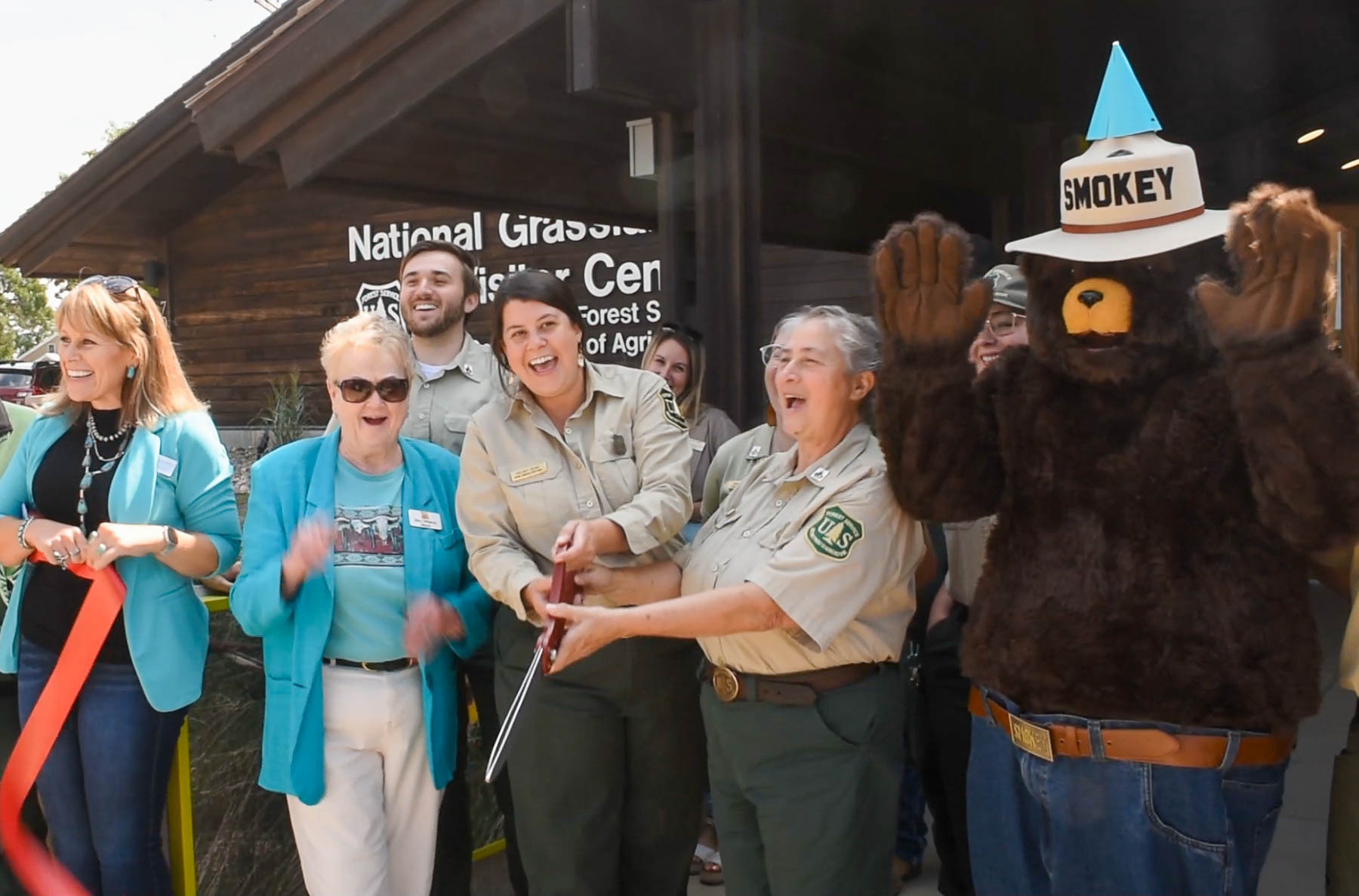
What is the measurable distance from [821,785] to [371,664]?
1043mm

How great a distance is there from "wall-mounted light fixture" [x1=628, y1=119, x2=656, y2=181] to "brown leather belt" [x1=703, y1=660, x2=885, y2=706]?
254 cm

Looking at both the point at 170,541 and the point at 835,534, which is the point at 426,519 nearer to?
the point at 170,541

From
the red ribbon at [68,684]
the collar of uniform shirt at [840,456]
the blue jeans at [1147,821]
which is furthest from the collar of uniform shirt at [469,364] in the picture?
the blue jeans at [1147,821]

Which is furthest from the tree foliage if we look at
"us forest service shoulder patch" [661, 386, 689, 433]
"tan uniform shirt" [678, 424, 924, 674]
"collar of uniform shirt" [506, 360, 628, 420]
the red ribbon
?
"tan uniform shirt" [678, 424, 924, 674]

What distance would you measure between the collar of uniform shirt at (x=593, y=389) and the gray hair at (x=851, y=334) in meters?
0.43

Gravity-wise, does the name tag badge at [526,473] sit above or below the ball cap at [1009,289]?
below

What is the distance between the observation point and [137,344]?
8.95 ft

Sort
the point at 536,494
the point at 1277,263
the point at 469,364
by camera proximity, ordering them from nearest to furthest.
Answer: the point at 1277,263 → the point at 536,494 → the point at 469,364

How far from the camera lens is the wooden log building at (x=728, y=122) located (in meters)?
3.92

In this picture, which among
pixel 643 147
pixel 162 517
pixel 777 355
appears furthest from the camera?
pixel 643 147

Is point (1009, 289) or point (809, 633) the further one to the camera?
point (1009, 289)

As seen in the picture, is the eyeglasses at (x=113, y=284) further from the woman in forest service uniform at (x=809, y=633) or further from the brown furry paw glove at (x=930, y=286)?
the brown furry paw glove at (x=930, y=286)

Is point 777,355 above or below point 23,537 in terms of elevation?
above

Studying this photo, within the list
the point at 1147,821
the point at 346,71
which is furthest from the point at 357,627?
the point at 346,71
